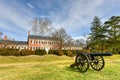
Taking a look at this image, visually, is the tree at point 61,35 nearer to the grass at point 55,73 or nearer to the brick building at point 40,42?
the brick building at point 40,42

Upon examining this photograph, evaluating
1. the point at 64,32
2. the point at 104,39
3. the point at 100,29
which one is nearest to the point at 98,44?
the point at 104,39

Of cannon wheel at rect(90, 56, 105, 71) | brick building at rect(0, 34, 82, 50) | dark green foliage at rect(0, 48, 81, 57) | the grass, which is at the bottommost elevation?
the grass

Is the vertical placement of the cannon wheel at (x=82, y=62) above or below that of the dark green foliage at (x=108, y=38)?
below

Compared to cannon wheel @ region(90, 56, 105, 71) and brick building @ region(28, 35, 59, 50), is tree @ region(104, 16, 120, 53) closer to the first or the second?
brick building @ region(28, 35, 59, 50)

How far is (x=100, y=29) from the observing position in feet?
125

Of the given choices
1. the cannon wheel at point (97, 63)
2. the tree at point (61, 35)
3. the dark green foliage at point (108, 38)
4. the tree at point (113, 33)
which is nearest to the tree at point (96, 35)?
the dark green foliage at point (108, 38)

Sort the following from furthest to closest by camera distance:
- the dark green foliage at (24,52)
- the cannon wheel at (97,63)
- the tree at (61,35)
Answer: the tree at (61,35), the dark green foliage at (24,52), the cannon wheel at (97,63)

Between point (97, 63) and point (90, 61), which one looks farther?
point (97, 63)

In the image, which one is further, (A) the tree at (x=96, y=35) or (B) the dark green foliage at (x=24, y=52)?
(A) the tree at (x=96, y=35)

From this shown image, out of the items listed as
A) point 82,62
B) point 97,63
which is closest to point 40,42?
point 97,63

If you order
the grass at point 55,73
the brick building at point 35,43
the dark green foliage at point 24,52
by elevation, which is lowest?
the grass at point 55,73

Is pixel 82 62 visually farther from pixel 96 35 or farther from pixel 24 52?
pixel 96 35

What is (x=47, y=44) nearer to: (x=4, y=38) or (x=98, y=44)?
(x=4, y=38)

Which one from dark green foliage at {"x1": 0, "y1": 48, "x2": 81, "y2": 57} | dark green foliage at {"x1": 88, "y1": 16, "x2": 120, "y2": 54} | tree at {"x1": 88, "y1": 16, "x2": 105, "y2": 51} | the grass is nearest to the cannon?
the grass
